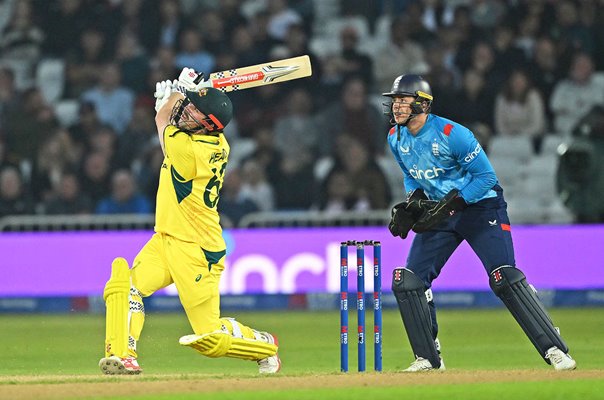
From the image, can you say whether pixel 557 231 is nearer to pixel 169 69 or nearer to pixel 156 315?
pixel 156 315

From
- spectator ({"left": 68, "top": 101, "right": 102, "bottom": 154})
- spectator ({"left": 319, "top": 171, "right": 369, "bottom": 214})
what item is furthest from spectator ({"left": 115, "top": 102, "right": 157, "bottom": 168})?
spectator ({"left": 319, "top": 171, "right": 369, "bottom": 214})

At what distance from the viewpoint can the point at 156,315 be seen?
51.0 feet

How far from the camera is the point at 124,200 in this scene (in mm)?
16953

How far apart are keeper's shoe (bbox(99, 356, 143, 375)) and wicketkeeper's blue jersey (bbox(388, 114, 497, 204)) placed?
2.37 meters

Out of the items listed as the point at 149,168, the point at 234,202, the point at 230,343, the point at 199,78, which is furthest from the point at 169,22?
the point at 230,343

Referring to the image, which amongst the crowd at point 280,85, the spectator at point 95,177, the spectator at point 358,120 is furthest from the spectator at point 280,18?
the spectator at point 95,177

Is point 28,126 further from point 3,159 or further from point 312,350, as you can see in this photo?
point 312,350

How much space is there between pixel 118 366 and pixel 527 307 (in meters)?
2.77

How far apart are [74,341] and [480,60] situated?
24.4ft

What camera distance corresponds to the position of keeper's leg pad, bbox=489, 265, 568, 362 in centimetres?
899

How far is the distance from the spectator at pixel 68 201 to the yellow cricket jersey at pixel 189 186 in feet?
28.1

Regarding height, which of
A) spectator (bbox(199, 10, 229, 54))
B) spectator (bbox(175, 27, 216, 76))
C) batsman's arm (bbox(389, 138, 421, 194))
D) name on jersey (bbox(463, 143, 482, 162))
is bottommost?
batsman's arm (bbox(389, 138, 421, 194))

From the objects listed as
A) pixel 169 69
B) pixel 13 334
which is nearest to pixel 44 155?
pixel 169 69

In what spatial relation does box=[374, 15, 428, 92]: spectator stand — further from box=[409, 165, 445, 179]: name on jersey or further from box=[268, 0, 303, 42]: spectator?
box=[409, 165, 445, 179]: name on jersey
